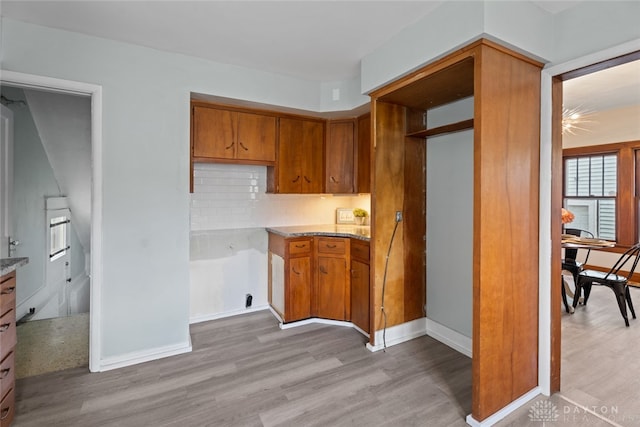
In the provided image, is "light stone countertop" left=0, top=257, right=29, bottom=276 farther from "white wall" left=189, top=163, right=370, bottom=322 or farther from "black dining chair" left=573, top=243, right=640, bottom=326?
"black dining chair" left=573, top=243, right=640, bottom=326

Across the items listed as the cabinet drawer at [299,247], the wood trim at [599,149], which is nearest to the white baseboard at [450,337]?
the cabinet drawer at [299,247]

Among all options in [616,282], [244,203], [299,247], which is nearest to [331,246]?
[299,247]

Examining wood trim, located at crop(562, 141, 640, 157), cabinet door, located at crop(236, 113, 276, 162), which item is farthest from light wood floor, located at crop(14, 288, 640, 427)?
wood trim, located at crop(562, 141, 640, 157)

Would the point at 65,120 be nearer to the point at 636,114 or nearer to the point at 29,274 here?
the point at 29,274

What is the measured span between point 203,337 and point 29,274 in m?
2.29

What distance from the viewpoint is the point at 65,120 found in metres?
3.15

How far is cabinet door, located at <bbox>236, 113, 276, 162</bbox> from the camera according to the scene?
3107mm

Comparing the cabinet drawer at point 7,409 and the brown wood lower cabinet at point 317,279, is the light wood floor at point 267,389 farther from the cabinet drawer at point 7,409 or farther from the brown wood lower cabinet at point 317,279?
the brown wood lower cabinet at point 317,279

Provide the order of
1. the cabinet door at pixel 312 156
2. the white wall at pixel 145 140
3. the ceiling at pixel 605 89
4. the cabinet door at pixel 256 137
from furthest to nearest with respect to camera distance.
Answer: the cabinet door at pixel 312 156, the ceiling at pixel 605 89, the cabinet door at pixel 256 137, the white wall at pixel 145 140

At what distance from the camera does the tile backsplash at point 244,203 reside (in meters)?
3.34

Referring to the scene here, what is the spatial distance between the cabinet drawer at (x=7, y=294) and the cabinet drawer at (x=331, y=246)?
2304mm

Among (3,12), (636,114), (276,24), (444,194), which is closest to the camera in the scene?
(3,12)

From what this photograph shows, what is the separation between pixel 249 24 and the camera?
2172mm

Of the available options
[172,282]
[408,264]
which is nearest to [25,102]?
[172,282]
